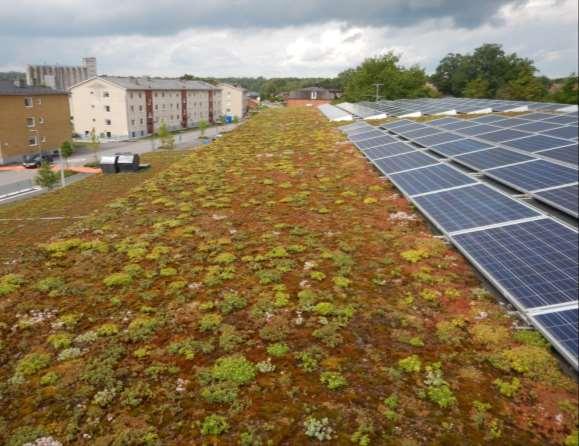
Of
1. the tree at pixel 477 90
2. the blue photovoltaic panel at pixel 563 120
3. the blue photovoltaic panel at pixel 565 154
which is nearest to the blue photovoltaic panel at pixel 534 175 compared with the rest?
the blue photovoltaic panel at pixel 565 154

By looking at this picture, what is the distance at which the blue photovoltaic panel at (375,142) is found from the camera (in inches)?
1030

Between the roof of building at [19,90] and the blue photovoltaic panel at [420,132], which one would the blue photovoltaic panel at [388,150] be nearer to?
the blue photovoltaic panel at [420,132]

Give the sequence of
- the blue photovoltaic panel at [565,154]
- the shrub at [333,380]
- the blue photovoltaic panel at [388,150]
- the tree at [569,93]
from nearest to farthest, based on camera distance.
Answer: the shrub at [333,380] → the blue photovoltaic panel at [565,154] → the blue photovoltaic panel at [388,150] → the tree at [569,93]

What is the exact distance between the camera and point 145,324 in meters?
8.71

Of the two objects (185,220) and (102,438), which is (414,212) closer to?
(185,220)

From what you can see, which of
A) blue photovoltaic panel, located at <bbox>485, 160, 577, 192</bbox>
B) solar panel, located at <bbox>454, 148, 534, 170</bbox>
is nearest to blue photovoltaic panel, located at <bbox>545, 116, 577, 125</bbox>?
solar panel, located at <bbox>454, 148, 534, 170</bbox>

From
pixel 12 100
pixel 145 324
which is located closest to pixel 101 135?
pixel 12 100

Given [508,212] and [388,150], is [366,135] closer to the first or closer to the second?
[388,150]

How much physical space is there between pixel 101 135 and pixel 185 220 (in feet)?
281

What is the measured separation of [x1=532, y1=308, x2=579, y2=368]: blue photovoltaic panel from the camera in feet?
23.0

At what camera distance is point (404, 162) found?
20547 mm

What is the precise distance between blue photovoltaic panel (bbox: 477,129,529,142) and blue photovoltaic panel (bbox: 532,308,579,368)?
18.2 m

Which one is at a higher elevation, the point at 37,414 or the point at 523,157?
the point at 523,157

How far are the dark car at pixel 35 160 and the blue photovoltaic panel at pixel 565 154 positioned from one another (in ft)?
202
